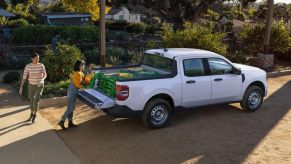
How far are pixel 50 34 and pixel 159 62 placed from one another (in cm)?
1304

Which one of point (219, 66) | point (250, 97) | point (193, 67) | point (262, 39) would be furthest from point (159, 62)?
point (262, 39)

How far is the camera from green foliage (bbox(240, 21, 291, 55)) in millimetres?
17016

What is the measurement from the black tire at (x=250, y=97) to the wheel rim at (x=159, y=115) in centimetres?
245

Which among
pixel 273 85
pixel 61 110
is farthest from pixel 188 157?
pixel 273 85

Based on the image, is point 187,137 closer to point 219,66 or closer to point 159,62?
point 159,62

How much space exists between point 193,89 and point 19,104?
4.79 meters

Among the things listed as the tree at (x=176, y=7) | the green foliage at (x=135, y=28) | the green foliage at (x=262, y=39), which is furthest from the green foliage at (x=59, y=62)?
the green foliage at (x=135, y=28)

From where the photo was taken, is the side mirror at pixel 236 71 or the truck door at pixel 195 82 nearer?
the truck door at pixel 195 82

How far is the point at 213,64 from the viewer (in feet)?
29.0

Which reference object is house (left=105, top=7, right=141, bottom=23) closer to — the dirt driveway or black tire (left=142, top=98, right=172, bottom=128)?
the dirt driveway

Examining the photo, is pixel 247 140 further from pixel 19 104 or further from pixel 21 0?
pixel 21 0

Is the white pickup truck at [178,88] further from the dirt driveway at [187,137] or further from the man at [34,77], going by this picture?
the man at [34,77]

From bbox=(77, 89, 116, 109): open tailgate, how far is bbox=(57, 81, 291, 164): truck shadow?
71 cm

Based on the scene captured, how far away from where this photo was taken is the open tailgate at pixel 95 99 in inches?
296
